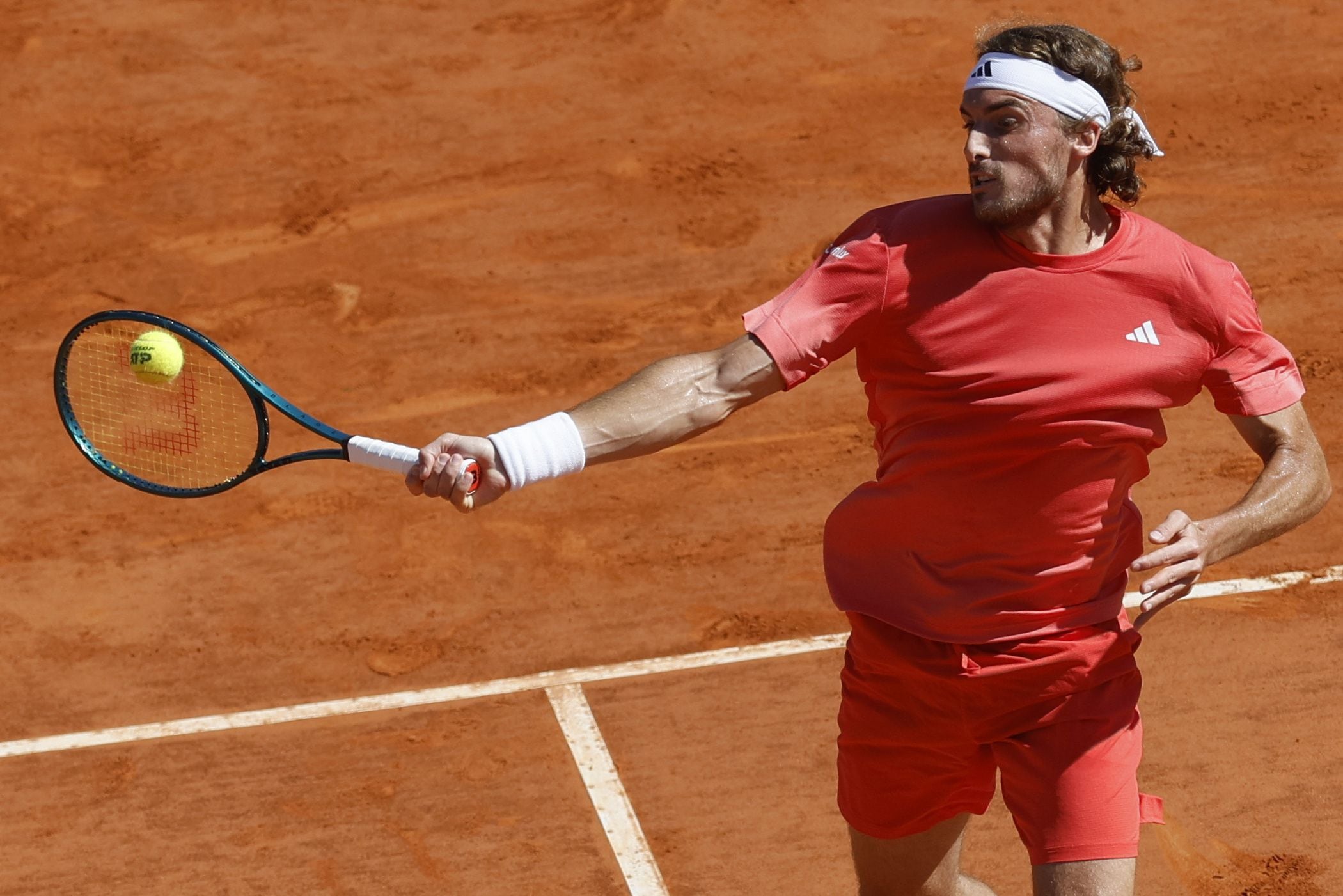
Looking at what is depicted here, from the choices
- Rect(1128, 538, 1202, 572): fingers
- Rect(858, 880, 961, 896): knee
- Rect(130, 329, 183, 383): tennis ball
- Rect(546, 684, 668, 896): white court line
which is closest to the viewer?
Rect(1128, 538, 1202, 572): fingers

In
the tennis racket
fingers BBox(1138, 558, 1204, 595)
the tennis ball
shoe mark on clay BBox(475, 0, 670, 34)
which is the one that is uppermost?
fingers BBox(1138, 558, 1204, 595)

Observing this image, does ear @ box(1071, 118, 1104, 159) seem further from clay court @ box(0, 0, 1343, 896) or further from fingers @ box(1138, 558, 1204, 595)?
clay court @ box(0, 0, 1343, 896)

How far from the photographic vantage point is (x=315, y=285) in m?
9.13

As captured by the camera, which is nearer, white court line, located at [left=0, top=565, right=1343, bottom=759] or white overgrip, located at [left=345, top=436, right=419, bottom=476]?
white overgrip, located at [left=345, top=436, right=419, bottom=476]

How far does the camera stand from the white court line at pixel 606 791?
19.1ft

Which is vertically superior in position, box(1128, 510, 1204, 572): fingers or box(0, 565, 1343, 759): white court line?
box(1128, 510, 1204, 572): fingers

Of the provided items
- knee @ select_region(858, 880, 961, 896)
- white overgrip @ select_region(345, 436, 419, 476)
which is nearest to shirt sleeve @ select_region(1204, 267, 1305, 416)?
knee @ select_region(858, 880, 961, 896)

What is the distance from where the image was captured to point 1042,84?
4.23 metres

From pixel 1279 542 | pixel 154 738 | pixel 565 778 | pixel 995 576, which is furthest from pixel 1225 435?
pixel 154 738

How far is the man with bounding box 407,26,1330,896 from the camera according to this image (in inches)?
163

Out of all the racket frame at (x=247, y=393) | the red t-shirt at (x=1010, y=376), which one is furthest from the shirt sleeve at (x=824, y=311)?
the racket frame at (x=247, y=393)

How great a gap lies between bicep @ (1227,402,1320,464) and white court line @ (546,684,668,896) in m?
2.47

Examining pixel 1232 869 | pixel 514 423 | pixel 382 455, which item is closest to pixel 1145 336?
pixel 382 455

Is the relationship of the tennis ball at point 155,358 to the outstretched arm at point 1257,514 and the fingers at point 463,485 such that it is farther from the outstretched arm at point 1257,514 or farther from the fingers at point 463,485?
the outstretched arm at point 1257,514
